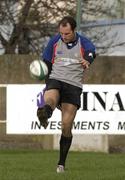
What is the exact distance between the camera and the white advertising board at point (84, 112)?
49.6 feet

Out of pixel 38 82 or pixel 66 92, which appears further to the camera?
pixel 38 82

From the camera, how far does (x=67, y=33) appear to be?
348 inches

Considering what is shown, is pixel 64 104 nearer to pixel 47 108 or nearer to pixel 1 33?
pixel 47 108

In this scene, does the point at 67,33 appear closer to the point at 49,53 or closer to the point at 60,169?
the point at 49,53

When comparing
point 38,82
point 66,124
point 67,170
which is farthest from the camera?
point 38,82

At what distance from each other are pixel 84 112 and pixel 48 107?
21.8 feet

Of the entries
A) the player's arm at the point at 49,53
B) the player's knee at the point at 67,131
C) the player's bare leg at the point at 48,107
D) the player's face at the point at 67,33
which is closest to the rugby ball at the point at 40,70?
the player's arm at the point at 49,53

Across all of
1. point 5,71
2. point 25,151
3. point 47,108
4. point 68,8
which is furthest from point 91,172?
point 68,8

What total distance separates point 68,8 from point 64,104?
14.7 metres

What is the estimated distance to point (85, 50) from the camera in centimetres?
905

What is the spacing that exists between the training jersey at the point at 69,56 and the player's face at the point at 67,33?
0.41ft

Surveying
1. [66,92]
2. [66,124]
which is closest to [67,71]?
[66,92]

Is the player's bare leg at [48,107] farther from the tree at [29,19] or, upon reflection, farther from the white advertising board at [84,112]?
the tree at [29,19]

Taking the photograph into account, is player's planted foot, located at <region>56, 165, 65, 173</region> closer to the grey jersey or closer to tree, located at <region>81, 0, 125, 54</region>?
the grey jersey
